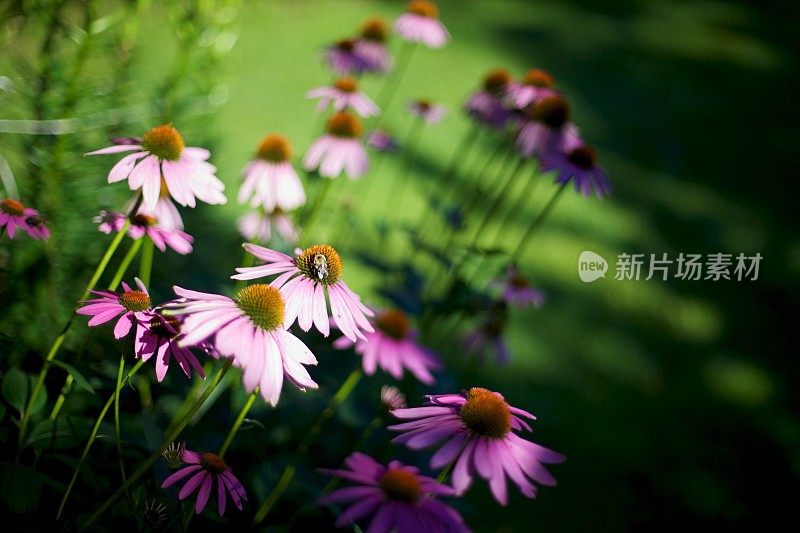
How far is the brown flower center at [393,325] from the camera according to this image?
920mm

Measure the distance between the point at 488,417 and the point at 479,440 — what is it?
17 mm

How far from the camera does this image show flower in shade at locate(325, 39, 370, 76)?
1146 mm

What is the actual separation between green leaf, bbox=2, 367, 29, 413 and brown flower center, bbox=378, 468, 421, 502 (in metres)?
0.37

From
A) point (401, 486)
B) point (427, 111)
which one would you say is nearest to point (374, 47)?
point (427, 111)

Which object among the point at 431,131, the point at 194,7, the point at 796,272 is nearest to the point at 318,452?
the point at 194,7

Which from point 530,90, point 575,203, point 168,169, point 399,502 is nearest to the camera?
point 399,502

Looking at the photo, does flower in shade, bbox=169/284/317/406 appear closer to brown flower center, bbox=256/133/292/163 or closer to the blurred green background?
the blurred green background

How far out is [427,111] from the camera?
1339mm

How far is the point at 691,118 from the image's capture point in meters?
3.11

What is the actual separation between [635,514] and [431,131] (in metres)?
1.63

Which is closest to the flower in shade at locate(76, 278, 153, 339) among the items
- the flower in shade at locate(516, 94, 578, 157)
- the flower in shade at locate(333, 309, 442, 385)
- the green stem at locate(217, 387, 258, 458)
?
the green stem at locate(217, 387, 258, 458)

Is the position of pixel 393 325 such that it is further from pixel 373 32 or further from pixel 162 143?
pixel 373 32

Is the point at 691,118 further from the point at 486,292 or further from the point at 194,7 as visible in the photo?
the point at 194,7

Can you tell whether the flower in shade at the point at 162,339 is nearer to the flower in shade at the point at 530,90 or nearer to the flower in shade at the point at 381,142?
the flower in shade at the point at 530,90
